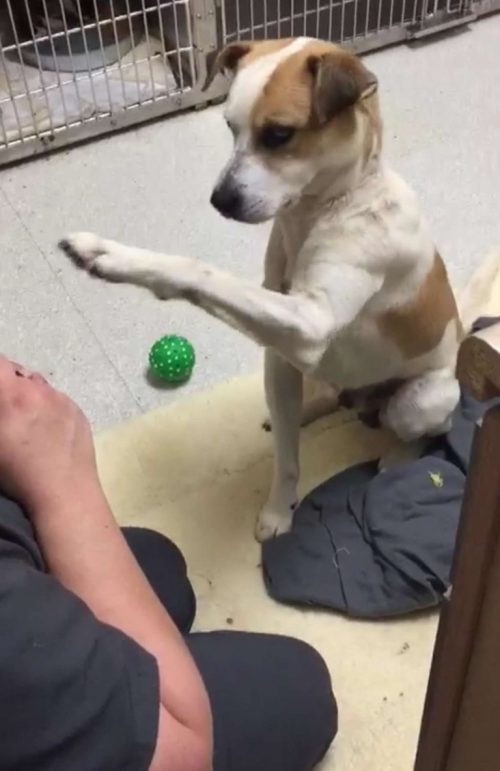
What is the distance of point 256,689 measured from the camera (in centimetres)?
113

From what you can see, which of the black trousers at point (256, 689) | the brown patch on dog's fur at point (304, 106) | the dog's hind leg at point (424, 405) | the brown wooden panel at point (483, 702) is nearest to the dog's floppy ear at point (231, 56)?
the brown patch on dog's fur at point (304, 106)

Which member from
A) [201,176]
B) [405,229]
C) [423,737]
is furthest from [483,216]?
[423,737]

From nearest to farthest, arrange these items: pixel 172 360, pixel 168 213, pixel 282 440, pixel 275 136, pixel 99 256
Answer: pixel 99 256, pixel 275 136, pixel 282 440, pixel 172 360, pixel 168 213

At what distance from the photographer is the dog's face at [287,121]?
1.17 m

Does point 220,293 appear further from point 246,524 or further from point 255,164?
point 246,524

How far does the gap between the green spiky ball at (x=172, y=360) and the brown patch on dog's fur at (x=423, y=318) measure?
45cm

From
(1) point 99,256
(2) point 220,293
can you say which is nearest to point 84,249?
(1) point 99,256

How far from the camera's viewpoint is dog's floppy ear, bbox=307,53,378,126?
116cm

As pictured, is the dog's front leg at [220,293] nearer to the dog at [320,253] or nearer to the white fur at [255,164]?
the dog at [320,253]

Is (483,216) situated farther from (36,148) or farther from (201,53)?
(36,148)

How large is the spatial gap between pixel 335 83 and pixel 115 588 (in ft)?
2.06

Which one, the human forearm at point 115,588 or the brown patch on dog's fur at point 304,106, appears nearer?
the human forearm at point 115,588

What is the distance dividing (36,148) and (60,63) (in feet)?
0.67

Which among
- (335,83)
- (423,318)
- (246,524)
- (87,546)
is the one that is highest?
(335,83)
